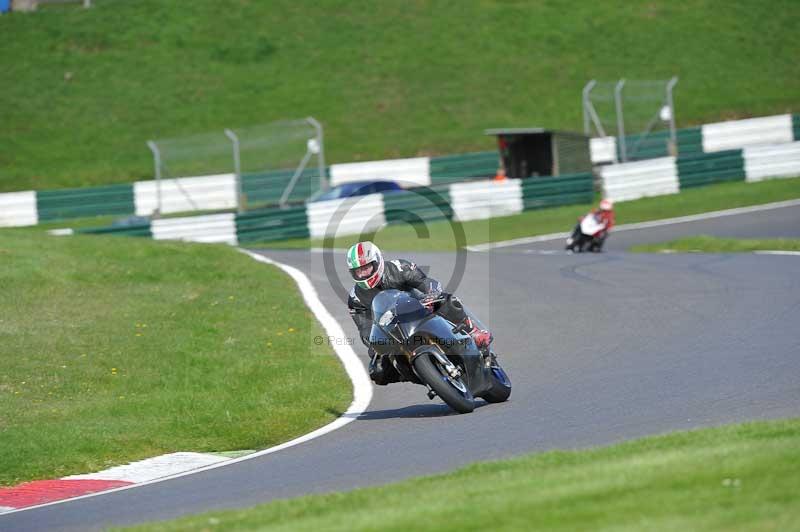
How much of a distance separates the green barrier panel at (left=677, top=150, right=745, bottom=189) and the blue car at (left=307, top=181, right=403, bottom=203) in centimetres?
780

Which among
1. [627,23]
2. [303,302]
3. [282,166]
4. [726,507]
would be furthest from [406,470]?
[627,23]

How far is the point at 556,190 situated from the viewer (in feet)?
103

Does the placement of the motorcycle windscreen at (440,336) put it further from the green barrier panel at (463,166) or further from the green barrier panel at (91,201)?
the green barrier panel at (463,166)

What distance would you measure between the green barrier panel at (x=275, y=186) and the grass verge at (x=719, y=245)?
32.2 ft

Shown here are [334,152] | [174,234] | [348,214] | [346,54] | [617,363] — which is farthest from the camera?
[346,54]

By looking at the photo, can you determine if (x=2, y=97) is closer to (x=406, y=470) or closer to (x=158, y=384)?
(x=158, y=384)

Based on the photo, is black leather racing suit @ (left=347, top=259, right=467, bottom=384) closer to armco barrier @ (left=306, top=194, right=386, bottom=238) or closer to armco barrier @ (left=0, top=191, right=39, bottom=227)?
armco barrier @ (left=306, top=194, right=386, bottom=238)

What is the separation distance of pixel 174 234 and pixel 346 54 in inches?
798

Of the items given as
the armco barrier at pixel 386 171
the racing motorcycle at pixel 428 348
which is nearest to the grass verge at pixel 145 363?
the racing motorcycle at pixel 428 348

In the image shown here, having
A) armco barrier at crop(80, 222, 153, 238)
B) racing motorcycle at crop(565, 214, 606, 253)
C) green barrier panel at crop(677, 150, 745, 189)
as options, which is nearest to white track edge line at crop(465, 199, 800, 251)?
racing motorcycle at crop(565, 214, 606, 253)

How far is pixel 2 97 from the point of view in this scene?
1681 inches

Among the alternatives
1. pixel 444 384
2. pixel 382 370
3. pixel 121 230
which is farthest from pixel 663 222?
pixel 444 384

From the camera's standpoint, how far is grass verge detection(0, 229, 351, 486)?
9531 millimetres

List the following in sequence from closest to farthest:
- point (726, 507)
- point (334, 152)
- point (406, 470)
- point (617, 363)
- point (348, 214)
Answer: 1. point (726, 507)
2. point (406, 470)
3. point (617, 363)
4. point (348, 214)
5. point (334, 152)
